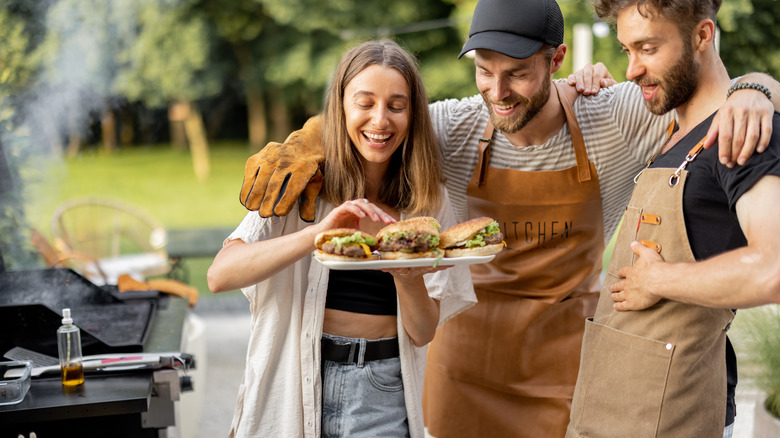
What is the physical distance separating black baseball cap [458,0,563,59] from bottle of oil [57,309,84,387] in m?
1.64

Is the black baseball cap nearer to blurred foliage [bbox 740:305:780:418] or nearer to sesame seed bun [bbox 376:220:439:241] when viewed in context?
sesame seed bun [bbox 376:220:439:241]

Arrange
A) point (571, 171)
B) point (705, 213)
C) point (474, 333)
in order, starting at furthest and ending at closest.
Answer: point (474, 333), point (571, 171), point (705, 213)

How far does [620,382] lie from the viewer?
6.71 ft

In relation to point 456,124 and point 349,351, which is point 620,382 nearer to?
point 349,351

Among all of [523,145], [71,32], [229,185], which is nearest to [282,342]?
[523,145]

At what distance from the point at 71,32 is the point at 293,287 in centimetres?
686

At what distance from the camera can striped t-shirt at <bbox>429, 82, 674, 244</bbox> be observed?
8.57 ft

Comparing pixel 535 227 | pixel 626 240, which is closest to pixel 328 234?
pixel 626 240

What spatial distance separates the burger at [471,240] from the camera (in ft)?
6.66

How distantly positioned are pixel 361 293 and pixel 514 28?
0.96m

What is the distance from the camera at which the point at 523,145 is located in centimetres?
266

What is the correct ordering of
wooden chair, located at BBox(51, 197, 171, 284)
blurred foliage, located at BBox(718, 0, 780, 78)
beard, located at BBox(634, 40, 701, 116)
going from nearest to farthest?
beard, located at BBox(634, 40, 701, 116), wooden chair, located at BBox(51, 197, 171, 284), blurred foliage, located at BBox(718, 0, 780, 78)

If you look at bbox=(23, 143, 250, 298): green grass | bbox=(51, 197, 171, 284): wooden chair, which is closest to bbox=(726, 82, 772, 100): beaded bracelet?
bbox=(51, 197, 171, 284): wooden chair

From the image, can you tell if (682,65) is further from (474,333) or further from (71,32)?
(71,32)
